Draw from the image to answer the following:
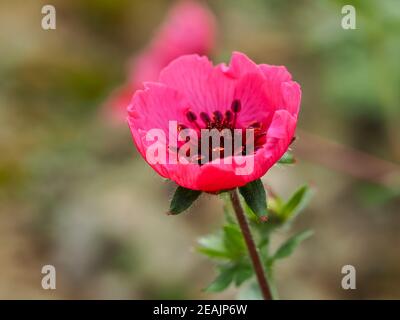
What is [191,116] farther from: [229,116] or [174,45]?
[174,45]

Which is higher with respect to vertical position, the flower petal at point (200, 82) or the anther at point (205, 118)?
the flower petal at point (200, 82)

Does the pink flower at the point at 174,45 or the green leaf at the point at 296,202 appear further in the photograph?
the pink flower at the point at 174,45

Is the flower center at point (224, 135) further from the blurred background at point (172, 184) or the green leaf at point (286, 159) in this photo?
the blurred background at point (172, 184)

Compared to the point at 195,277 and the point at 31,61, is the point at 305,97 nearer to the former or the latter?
the point at 195,277

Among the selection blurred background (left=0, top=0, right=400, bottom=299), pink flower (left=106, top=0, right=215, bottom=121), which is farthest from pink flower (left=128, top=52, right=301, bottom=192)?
pink flower (left=106, top=0, right=215, bottom=121)

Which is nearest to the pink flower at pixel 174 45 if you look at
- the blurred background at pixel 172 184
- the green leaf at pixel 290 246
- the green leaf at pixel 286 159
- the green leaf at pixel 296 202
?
the blurred background at pixel 172 184

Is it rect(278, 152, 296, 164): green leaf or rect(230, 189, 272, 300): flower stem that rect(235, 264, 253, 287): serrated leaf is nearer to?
rect(230, 189, 272, 300): flower stem

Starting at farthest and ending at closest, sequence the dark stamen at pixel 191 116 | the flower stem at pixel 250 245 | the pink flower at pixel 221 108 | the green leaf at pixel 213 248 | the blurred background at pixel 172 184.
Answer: the blurred background at pixel 172 184 → the green leaf at pixel 213 248 → the dark stamen at pixel 191 116 → the flower stem at pixel 250 245 → the pink flower at pixel 221 108
